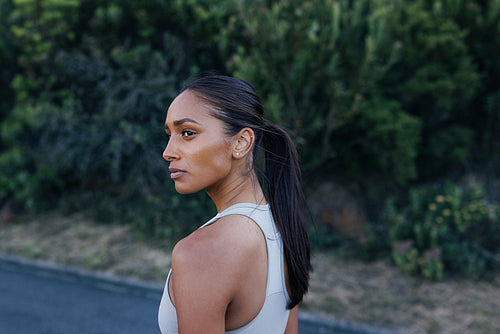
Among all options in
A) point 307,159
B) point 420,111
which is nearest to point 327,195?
point 307,159

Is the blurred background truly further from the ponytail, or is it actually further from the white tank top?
the white tank top

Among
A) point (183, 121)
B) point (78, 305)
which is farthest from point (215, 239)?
point (78, 305)

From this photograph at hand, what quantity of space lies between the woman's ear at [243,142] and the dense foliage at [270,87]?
13.3 feet

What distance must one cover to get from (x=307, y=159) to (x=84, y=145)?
14.0ft

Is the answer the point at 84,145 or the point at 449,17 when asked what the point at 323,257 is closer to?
the point at 449,17

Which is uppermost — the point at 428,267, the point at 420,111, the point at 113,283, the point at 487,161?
the point at 420,111

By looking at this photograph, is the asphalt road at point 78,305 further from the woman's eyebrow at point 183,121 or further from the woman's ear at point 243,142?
the woman's eyebrow at point 183,121

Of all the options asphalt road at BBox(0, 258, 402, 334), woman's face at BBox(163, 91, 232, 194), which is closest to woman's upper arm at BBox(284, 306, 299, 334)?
woman's face at BBox(163, 91, 232, 194)

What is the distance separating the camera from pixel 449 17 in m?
5.94

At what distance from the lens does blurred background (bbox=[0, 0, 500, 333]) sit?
5504 millimetres

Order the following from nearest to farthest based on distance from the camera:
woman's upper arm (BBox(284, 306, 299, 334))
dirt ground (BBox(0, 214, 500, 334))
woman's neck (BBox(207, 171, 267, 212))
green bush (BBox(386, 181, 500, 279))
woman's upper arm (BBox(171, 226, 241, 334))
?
woman's upper arm (BBox(171, 226, 241, 334)) → woman's neck (BBox(207, 171, 267, 212)) → woman's upper arm (BBox(284, 306, 299, 334)) → dirt ground (BBox(0, 214, 500, 334)) → green bush (BBox(386, 181, 500, 279))

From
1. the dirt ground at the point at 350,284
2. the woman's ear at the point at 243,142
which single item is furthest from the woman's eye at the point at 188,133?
the dirt ground at the point at 350,284

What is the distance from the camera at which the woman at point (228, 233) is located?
100 centimetres

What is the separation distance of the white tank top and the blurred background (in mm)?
4022
